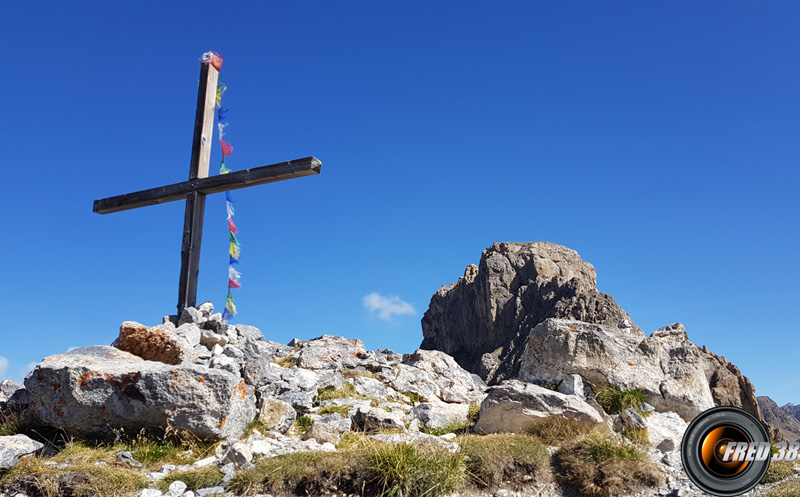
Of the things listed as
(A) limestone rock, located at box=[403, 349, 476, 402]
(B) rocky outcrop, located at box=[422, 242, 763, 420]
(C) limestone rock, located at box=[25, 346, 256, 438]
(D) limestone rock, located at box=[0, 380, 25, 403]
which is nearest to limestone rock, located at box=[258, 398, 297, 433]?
(C) limestone rock, located at box=[25, 346, 256, 438]

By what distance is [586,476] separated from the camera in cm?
815

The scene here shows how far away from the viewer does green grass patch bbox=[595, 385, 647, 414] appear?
1078 centimetres

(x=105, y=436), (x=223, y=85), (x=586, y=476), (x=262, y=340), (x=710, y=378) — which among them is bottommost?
(x=586, y=476)

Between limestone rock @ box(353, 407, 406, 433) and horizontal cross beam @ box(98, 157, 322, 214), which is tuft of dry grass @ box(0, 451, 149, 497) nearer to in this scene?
limestone rock @ box(353, 407, 406, 433)

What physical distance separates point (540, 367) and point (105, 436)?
25.6 ft

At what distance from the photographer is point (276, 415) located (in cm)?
1032

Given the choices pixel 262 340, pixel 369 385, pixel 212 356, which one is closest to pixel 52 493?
pixel 212 356

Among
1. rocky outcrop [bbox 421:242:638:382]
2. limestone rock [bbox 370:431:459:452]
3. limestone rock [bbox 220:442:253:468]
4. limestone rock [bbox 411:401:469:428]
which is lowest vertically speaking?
limestone rock [bbox 220:442:253:468]

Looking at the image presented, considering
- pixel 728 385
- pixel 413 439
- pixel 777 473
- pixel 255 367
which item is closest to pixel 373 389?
pixel 255 367

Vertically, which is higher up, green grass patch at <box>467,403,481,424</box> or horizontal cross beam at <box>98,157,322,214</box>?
horizontal cross beam at <box>98,157,322,214</box>

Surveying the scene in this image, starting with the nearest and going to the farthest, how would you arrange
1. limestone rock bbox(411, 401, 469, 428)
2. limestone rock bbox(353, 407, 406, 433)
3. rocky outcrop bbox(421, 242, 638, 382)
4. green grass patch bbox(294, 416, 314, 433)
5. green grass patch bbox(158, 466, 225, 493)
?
green grass patch bbox(158, 466, 225, 493)
limestone rock bbox(353, 407, 406, 433)
green grass patch bbox(294, 416, 314, 433)
limestone rock bbox(411, 401, 469, 428)
rocky outcrop bbox(421, 242, 638, 382)

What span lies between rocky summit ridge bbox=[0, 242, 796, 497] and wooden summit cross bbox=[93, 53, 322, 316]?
42.8 inches

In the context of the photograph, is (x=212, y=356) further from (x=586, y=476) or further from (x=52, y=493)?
(x=586, y=476)

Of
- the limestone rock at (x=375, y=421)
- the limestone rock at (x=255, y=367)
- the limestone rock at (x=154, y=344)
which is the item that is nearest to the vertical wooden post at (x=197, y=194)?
the limestone rock at (x=255, y=367)
